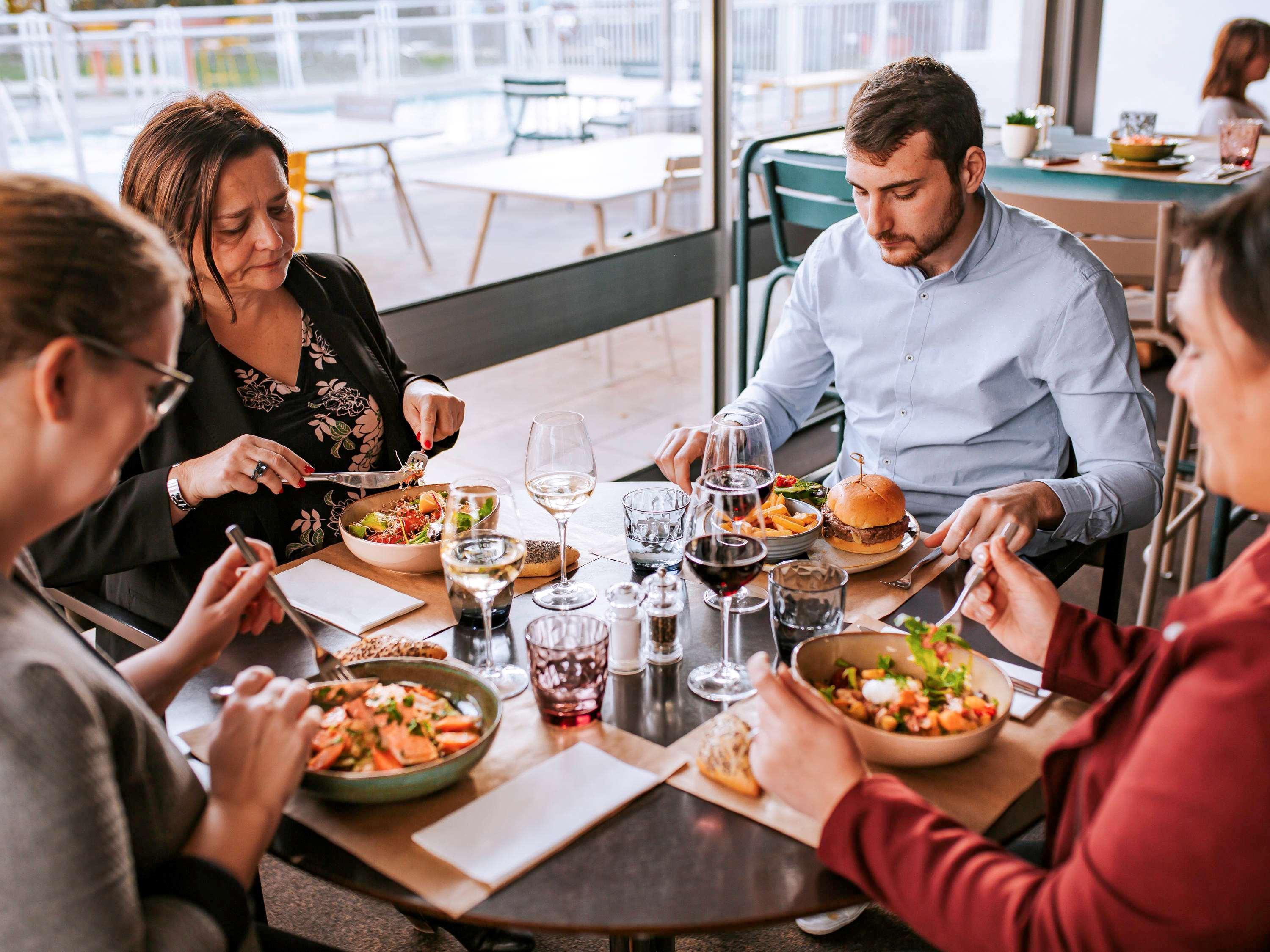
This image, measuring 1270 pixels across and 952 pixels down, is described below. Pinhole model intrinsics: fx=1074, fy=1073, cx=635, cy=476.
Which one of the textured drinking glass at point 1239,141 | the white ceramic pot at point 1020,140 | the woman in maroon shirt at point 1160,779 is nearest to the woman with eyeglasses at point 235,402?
the woman in maroon shirt at point 1160,779

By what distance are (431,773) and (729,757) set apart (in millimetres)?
281

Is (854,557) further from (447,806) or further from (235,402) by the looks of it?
(235,402)

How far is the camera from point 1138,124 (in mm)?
3699

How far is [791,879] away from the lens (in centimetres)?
91

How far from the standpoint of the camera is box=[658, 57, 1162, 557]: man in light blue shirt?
1.79 metres

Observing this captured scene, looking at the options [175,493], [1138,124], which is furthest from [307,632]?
[1138,124]

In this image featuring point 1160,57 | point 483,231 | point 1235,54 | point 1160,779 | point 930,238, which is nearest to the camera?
point 1160,779

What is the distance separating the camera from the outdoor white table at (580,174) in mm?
3562

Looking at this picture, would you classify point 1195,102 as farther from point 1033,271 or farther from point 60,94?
point 60,94

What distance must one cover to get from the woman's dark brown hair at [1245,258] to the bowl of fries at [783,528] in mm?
739

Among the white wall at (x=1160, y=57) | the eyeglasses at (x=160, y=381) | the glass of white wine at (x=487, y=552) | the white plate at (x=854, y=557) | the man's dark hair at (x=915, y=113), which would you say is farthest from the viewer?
the white wall at (x=1160, y=57)

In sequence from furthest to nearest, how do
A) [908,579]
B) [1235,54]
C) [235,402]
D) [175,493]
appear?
[1235,54]
[235,402]
[175,493]
[908,579]

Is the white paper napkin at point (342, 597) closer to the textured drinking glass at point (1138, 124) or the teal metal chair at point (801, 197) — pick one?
the teal metal chair at point (801, 197)

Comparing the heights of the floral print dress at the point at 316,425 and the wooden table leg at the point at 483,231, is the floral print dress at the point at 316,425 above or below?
below
